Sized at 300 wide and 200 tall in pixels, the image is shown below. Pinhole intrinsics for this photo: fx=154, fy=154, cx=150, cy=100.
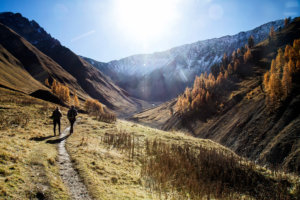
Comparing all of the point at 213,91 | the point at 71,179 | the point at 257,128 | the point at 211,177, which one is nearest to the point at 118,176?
the point at 71,179

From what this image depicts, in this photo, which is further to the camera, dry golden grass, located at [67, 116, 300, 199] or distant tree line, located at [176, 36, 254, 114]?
distant tree line, located at [176, 36, 254, 114]

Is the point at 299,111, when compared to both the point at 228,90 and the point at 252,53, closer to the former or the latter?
the point at 228,90

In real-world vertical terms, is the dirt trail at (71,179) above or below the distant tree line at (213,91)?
below

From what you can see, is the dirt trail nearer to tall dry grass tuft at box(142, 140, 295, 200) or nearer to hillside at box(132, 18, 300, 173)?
tall dry grass tuft at box(142, 140, 295, 200)

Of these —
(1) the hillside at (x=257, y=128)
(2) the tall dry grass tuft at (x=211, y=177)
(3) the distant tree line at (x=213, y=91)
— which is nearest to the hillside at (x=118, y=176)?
(2) the tall dry grass tuft at (x=211, y=177)

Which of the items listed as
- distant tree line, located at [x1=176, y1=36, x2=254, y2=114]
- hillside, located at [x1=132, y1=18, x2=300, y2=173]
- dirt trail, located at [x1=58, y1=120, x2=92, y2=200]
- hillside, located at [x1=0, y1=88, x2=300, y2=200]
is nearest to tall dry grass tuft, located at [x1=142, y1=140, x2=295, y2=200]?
hillside, located at [x1=0, y1=88, x2=300, y2=200]

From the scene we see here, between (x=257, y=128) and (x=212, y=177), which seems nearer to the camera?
(x=212, y=177)

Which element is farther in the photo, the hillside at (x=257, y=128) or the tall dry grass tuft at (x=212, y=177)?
the hillside at (x=257, y=128)

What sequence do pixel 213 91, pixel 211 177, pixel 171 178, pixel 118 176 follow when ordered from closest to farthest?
pixel 118 176
pixel 171 178
pixel 211 177
pixel 213 91

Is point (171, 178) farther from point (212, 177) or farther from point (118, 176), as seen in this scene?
point (212, 177)

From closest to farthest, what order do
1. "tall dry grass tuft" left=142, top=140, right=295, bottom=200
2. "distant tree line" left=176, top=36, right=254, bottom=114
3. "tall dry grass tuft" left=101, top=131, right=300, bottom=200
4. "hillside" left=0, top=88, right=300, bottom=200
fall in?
"hillside" left=0, top=88, right=300, bottom=200 → "tall dry grass tuft" left=101, top=131, right=300, bottom=200 → "tall dry grass tuft" left=142, top=140, right=295, bottom=200 → "distant tree line" left=176, top=36, right=254, bottom=114

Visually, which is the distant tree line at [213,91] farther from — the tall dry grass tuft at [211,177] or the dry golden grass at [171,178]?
the dry golden grass at [171,178]

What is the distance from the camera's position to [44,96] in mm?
69875

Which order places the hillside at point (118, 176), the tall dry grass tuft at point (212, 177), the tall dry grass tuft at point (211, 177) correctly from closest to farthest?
the hillside at point (118, 176) → the tall dry grass tuft at point (212, 177) → the tall dry grass tuft at point (211, 177)
